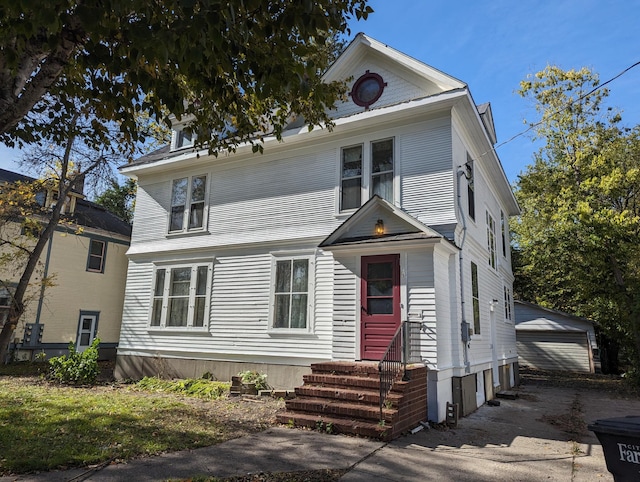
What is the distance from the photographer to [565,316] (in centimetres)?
2180

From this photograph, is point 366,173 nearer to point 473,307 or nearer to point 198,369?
point 473,307

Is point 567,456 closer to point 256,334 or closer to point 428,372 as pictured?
point 428,372

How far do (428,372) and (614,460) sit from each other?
4.45 m

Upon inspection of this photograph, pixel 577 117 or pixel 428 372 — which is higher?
pixel 577 117

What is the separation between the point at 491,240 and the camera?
14.1 m

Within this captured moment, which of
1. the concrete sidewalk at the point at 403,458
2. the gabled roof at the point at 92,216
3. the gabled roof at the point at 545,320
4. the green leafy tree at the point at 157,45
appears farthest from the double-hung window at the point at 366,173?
the gabled roof at the point at 545,320

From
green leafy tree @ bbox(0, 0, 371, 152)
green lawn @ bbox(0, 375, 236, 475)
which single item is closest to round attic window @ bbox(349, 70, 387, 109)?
green leafy tree @ bbox(0, 0, 371, 152)

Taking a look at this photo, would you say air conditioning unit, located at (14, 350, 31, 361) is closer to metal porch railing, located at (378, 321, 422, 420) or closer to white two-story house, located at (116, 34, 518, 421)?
white two-story house, located at (116, 34, 518, 421)

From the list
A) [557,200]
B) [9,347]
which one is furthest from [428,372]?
[9,347]

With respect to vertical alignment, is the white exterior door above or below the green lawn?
above

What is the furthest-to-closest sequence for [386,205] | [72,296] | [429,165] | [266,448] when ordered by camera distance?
1. [72,296]
2. [429,165]
3. [386,205]
4. [266,448]

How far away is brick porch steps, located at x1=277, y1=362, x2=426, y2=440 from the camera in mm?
6906

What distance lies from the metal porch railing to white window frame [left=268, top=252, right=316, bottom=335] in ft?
8.94

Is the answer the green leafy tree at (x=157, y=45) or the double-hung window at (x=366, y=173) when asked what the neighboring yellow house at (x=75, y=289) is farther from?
the green leafy tree at (x=157, y=45)
